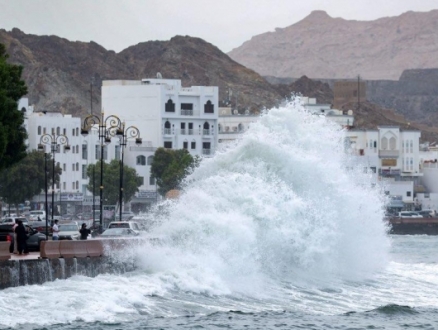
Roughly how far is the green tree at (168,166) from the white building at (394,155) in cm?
2964

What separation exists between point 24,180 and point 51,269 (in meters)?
69.7

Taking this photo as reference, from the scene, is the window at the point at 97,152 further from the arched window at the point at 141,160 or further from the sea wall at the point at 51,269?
the sea wall at the point at 51,269

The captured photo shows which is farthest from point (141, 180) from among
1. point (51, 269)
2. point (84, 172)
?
point (51, 269)

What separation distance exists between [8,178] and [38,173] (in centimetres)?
337

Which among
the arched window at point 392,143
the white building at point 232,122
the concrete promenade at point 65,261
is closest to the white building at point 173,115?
the white building at point 232,122

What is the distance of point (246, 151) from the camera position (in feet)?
155

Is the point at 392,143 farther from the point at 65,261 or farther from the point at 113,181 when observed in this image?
the point at 65,261

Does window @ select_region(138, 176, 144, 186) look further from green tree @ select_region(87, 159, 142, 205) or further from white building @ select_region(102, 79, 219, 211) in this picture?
white building @ select_region(102, 79, 219, 211)

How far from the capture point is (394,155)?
506ft

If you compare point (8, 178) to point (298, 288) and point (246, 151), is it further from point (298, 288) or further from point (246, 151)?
point (298, 288)

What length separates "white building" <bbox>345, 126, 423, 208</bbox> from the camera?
149250 mm

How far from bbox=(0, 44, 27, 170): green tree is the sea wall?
36.4ft

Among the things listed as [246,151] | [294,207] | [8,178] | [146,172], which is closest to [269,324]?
[294,207]

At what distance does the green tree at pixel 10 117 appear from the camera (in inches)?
1984
